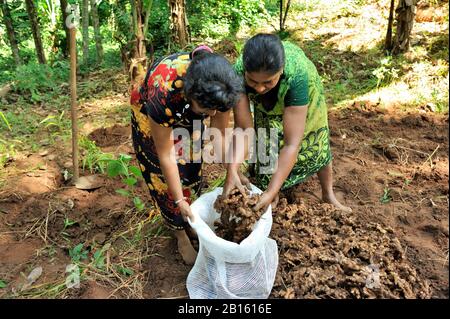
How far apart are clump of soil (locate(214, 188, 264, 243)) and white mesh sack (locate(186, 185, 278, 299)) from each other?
5cm

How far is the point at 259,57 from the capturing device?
163cm

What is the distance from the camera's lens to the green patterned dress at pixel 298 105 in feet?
6.35

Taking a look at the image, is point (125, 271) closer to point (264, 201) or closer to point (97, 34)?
point (264, 201)

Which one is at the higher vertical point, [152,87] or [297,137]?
[152,87]

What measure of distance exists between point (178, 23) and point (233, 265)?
3910 millimetres

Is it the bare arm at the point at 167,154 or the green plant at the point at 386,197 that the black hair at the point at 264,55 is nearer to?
the bare arm at the point at 167,154

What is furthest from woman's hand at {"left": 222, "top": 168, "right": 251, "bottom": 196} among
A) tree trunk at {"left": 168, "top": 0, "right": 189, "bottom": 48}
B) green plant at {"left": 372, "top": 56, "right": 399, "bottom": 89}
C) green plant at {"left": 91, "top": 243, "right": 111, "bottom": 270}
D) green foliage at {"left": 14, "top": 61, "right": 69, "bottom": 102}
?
tree trunk at {"left": 168, "top": 0, "right": 189, "bottom": 48}

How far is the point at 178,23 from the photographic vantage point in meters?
5.04

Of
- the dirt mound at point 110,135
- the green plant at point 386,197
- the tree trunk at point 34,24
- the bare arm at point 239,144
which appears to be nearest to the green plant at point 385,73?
the green plant at point 386,197

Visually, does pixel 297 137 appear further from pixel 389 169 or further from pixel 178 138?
pixel 389 169

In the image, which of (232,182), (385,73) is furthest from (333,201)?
(385,73)

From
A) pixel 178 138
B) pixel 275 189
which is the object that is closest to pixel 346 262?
pixel 275 189

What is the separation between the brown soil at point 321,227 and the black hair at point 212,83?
94 cm

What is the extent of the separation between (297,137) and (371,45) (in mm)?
3376
